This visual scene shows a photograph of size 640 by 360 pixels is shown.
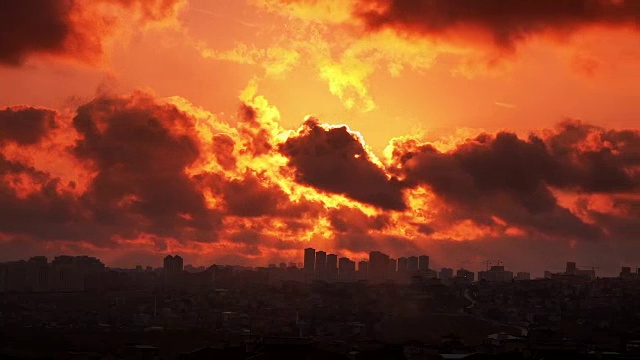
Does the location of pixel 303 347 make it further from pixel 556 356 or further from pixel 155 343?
pixel 155 343

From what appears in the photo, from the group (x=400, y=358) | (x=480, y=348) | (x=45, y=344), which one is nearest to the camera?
(x=400, y=358)

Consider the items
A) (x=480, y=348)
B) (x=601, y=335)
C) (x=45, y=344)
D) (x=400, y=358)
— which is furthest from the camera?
(x=45, y=344)

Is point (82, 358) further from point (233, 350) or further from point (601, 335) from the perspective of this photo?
point (601, 335)

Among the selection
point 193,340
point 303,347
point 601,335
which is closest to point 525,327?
point 601,335

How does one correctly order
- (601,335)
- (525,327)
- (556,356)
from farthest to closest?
1. (525,327)
2. (601,335)
3. (556,356)

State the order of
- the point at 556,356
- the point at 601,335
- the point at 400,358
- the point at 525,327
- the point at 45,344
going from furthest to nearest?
1. the point at 525,327
2. the point at 45,344
3. the point at 601,335
4. the point at 400,358
5. the point at 556,356

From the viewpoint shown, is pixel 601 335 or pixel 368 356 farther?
pixel 601 335

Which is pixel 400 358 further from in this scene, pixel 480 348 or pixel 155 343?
pixel 155 343

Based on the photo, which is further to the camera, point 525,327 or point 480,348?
point 525,327

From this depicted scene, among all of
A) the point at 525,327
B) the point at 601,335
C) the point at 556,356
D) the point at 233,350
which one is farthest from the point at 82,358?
the point at 525,327
